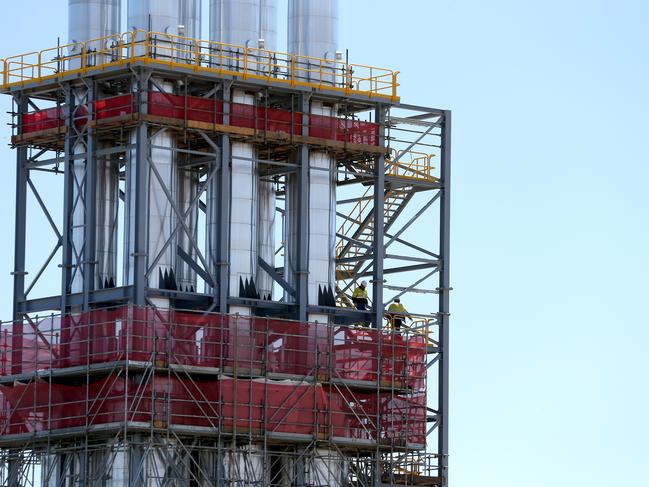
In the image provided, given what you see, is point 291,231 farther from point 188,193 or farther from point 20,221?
point 20,221

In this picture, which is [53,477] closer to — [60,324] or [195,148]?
[60,324]

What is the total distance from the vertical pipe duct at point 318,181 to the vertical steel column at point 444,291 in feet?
22.2

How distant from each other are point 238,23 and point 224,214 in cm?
878

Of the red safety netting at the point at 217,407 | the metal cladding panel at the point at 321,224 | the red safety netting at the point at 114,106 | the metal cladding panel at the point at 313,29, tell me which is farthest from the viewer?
the metal cladding panel at the point at 313,29

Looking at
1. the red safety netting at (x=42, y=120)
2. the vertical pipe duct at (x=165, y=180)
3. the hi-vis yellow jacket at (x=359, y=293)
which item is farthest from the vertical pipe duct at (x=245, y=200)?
the red safety netting at (x=42, y=120)

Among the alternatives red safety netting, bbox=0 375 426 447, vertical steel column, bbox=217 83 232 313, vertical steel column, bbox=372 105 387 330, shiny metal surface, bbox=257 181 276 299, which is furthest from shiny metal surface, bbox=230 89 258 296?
vertical steel column, bbox=372 105 387 330

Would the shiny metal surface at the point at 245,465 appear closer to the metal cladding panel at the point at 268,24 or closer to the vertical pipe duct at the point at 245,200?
the vertical pipe duct at the point at 245,200

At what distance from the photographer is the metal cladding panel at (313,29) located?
395 feet

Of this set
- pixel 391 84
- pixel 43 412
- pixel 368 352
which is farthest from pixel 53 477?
pixel 391 84

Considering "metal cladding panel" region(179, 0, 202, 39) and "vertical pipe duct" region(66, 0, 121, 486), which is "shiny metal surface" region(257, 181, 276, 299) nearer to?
"vertical pipe duct" region(66, 0, 121, 486)

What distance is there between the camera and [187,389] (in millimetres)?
112688

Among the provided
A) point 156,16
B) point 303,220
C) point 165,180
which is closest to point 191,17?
point 156,16

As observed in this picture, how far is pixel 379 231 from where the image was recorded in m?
120

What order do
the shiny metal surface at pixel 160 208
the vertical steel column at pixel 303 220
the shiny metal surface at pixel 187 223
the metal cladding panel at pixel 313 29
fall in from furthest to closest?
the metal cladding panel at pixel 313 29 → the vertical steel column at pixel 303 220 → the shiny metal surface at pixel 187 223 → the shiny metal surface at pixel 160 208
